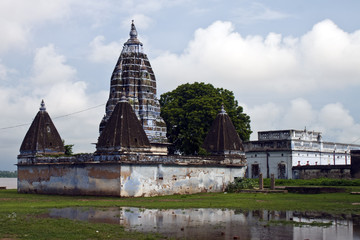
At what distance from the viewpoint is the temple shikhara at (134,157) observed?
110 feet

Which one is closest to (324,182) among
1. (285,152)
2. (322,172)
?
(322,172)

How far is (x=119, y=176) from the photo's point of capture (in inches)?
1282

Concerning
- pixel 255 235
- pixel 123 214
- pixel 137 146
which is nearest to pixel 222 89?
pixel 137 146

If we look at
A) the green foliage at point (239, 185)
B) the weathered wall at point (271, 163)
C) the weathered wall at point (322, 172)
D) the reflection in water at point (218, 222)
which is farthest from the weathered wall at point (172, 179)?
the weathered wall at point (271, 163)

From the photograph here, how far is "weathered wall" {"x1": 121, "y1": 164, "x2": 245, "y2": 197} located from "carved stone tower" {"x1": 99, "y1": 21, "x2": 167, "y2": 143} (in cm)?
799

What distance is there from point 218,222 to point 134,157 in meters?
15.3

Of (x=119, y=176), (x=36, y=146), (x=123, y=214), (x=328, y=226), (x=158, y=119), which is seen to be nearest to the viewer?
→ (x=328, y=226)

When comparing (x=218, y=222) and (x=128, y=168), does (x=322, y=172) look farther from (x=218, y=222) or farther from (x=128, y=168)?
(x=218, y=222)

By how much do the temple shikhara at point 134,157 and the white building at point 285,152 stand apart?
0.58 ft

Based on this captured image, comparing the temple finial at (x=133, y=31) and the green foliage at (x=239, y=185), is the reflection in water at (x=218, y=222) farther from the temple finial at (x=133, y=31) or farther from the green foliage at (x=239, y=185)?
the temple finial at (x=133, y=31)

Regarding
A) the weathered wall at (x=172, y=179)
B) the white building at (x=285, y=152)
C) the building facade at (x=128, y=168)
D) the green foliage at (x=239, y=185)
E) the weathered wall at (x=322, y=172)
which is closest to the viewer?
the weathered wall at (x=172, y=179)

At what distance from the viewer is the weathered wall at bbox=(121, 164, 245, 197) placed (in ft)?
108

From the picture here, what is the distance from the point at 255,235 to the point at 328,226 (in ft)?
10.7

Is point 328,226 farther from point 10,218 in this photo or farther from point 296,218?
point 10,218
